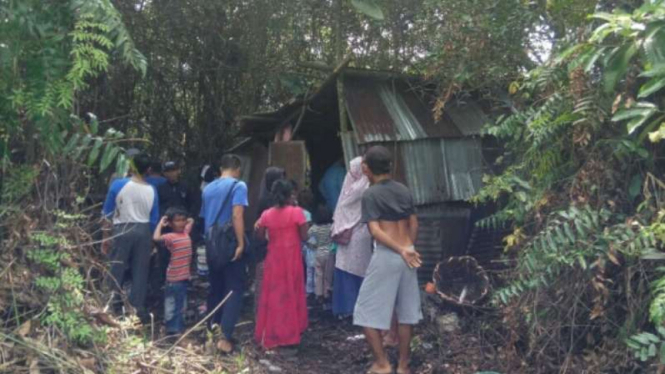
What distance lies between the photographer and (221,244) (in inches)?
312

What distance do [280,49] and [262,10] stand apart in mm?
743

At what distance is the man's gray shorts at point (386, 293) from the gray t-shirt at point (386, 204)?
0.78 ft

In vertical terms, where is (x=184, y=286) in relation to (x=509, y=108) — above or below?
below

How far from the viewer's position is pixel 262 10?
11.9 metres

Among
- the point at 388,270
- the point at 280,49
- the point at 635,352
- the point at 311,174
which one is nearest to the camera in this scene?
the point at 635,352

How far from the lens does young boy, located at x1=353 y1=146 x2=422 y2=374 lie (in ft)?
23.1

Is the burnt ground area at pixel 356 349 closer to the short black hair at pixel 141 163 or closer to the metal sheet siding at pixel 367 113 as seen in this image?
the short black hair at pixel 141 163

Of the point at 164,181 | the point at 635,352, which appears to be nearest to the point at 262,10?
the point at 164,181

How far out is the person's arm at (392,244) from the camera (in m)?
7.02

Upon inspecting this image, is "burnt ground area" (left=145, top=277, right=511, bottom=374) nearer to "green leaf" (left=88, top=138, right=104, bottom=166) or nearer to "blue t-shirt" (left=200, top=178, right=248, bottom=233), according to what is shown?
"blue t-shirt" (left=200, top=178, right=248, bottom=233)

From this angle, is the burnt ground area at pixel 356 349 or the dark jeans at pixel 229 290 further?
the dark jeans at pixel 229 290

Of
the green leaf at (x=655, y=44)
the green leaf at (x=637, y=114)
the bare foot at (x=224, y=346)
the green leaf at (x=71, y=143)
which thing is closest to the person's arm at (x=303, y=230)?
the bare foot at (x=224, y=346)

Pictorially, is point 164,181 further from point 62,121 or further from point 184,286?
point 62,121

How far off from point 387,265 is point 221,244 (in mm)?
1613
